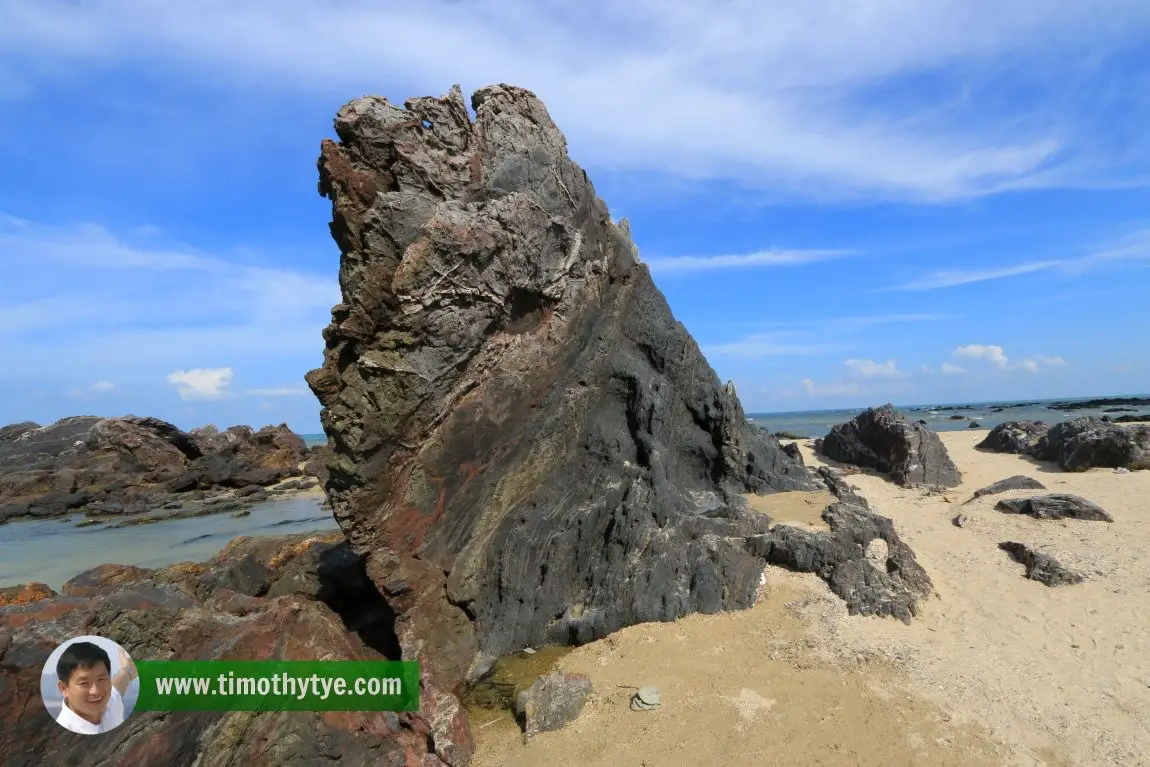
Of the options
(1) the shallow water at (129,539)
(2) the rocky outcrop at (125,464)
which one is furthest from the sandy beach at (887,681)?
(2) the rocky outcrop at (125,464)

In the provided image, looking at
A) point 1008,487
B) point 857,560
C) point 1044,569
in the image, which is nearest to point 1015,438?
point 1008,487

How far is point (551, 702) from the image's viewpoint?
5824mm

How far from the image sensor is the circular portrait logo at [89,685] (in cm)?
425

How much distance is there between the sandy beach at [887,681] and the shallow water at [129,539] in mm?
13004

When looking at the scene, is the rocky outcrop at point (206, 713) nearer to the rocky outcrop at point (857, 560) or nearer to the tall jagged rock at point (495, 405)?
the tall jagged rock at point (495, 405)

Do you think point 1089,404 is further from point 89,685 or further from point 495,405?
point 89,685

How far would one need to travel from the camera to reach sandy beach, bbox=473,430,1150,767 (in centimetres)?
502

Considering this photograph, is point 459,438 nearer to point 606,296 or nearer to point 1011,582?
point 606,296

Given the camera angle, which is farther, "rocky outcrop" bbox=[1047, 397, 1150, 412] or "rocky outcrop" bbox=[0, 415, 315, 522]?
"rocky outcrop" bbox=[1047, 397, 1150, 412]

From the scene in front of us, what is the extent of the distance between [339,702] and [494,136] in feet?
20.4

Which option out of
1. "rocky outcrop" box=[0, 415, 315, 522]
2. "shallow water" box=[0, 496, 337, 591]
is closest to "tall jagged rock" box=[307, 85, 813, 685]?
"shallow water" box=[0, 496, 337, 591]

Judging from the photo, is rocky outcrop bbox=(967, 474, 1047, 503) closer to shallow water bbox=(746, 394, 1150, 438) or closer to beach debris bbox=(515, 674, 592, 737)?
beach debris bbox=(515, 674, 592, 737)

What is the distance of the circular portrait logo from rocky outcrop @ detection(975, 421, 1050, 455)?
21.9 meters

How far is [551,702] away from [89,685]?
3.65 meters
